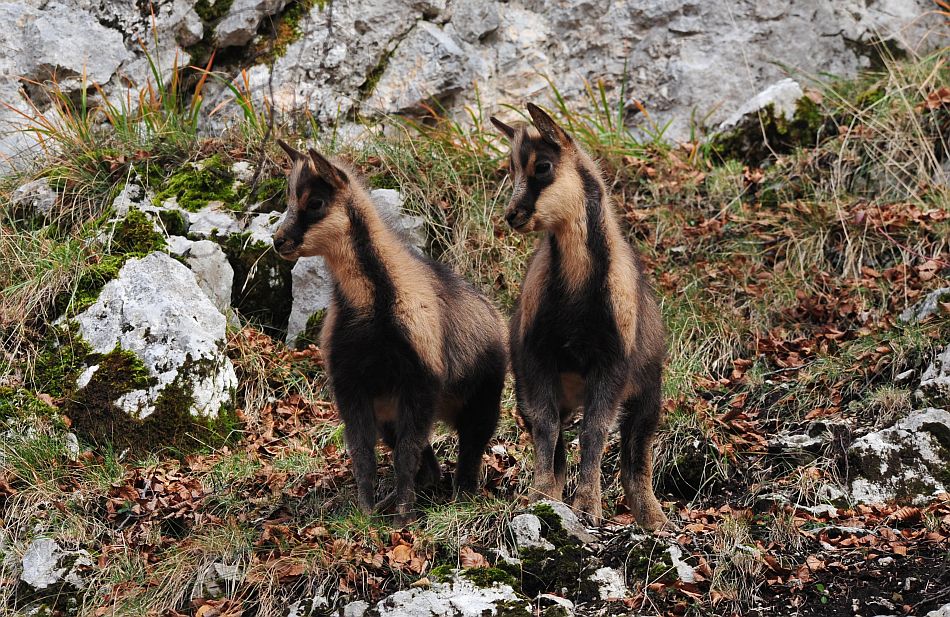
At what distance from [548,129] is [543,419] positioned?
1.53 m

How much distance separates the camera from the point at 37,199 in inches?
333

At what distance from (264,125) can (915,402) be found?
233 inches

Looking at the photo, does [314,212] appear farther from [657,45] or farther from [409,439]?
[657,45]

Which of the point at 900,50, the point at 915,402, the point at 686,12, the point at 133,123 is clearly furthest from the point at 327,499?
the point at 900,50

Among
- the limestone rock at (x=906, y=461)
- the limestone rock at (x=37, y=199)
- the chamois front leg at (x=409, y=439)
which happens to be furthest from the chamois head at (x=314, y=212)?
the limestone rock at (x=37, y=199)

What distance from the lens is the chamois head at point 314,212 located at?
5430 mm

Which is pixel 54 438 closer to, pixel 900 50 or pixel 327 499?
pixel 327 499

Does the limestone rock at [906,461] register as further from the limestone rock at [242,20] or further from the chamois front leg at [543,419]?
the limestone rock at [242,20]

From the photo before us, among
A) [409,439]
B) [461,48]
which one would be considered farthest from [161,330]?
[461,48]

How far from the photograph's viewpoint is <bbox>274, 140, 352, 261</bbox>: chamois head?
17.8ft

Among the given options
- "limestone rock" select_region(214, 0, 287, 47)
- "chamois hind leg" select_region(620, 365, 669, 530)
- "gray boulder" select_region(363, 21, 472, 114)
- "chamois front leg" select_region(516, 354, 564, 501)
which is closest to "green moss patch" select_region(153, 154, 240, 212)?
"limestone rock" select_region(214, 0, 287, 47)

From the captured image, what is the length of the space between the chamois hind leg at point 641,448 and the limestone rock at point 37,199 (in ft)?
17.3

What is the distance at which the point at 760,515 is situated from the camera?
225 inches

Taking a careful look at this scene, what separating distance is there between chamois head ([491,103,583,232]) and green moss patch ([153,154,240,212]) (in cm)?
386
